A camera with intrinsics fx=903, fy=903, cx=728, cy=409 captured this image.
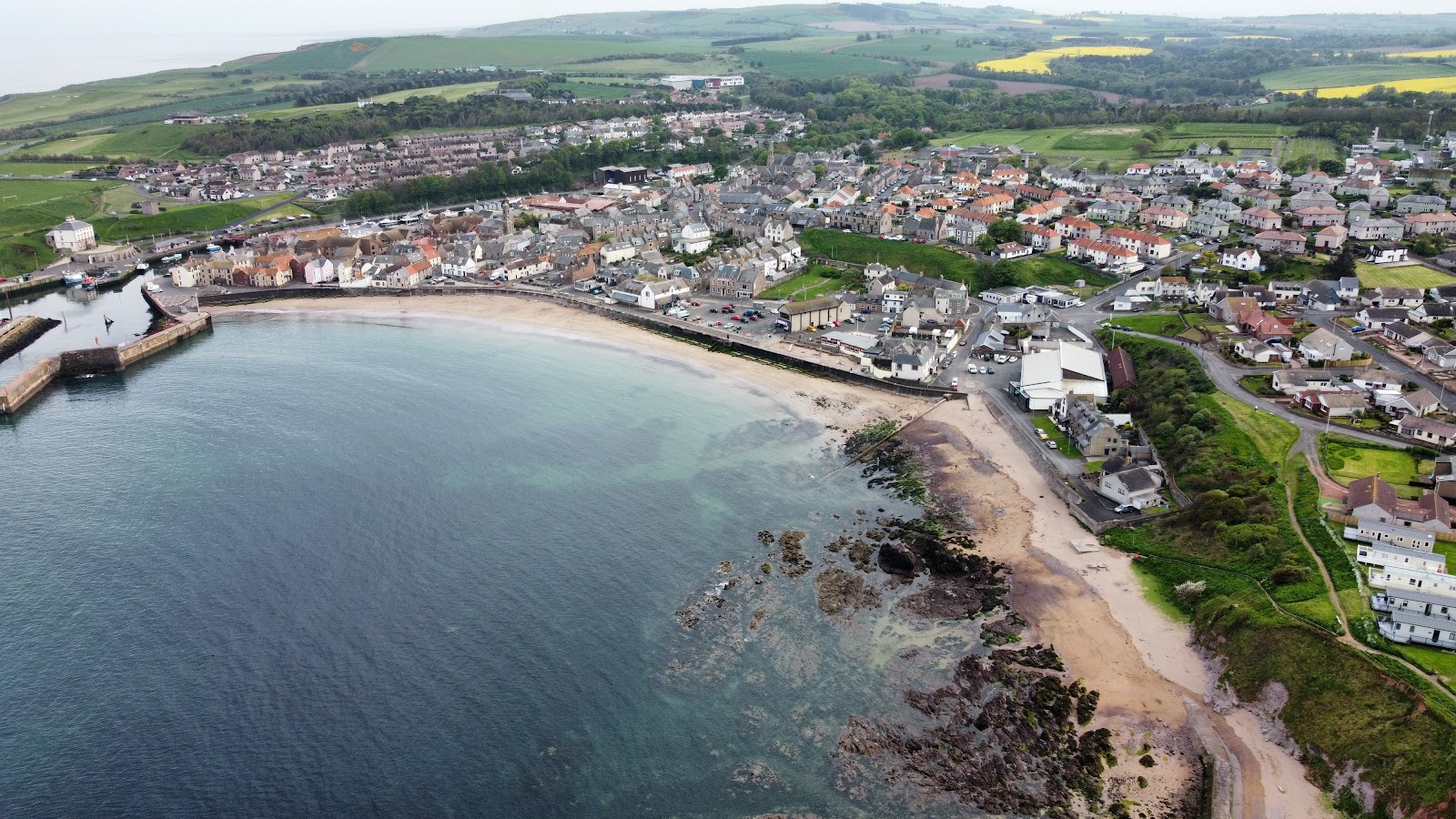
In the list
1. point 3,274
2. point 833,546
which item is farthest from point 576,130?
point 833,546

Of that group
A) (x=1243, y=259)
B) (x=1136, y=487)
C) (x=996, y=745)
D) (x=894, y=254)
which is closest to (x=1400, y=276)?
(x=1243, y=259)

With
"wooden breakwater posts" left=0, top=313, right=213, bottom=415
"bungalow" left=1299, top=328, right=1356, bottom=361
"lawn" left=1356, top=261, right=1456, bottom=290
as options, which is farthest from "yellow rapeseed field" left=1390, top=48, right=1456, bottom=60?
"wooden breakwater posts" left=0, top=313, right=213, bottom=415

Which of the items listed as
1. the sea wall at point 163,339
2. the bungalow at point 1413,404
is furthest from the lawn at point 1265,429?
the sea wall at point 163,339

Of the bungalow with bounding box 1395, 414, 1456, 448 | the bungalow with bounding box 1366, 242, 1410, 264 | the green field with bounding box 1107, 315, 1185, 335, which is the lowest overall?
the bungalow with bounding box 1395, 414, 1456, 448

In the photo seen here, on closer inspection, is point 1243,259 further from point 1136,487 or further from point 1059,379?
point 1136,487

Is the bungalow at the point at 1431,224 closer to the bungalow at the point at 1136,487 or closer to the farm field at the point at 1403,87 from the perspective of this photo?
the bungalow at the point at 1136,487

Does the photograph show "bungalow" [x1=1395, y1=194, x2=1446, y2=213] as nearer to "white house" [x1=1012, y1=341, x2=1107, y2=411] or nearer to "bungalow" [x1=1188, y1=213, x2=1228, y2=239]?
"bungalow" [x1=1188, y1=213, x2=1228, y2=239]

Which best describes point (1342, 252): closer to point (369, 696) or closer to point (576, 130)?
point (369, 696)
